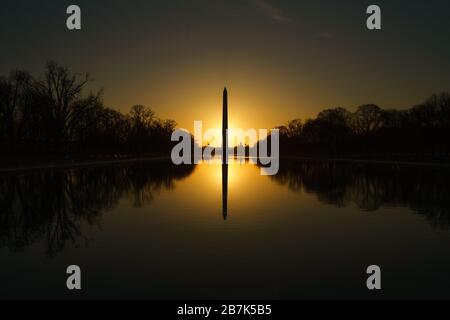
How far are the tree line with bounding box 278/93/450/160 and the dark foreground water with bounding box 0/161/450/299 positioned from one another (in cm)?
3848

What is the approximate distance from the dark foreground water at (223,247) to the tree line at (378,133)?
126ft

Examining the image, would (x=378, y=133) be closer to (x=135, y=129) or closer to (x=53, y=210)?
(x=135, y=129)

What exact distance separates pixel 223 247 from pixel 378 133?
82.0 m

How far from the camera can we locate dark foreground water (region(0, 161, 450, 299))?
6789mm

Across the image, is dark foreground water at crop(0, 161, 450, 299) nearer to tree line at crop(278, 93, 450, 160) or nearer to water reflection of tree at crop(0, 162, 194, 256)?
water reflection of tree at crop(0, 162, 194, 256)

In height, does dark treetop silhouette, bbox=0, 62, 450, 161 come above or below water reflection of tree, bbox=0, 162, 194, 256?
above

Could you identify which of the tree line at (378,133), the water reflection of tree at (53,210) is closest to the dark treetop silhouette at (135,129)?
the tree line at (378,133)

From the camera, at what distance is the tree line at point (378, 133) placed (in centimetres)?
6331

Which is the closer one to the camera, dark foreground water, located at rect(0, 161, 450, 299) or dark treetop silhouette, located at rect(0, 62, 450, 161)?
dark foreground water, located at rect(0, 161, 450, 299)

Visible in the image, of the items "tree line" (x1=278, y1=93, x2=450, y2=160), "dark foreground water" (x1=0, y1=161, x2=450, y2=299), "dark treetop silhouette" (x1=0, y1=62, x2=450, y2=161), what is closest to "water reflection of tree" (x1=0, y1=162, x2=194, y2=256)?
"dark foreground water" (x1=0, y1=161, x2=450, y2=299)

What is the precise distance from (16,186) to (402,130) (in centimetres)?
6891

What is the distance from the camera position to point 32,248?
9219 millimetres

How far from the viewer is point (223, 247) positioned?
9.39 meters
